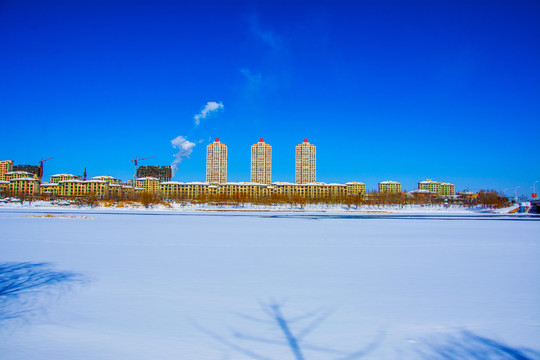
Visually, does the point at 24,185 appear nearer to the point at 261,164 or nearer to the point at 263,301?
the point at 261,164

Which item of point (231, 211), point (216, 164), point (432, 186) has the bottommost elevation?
point (231, 211)

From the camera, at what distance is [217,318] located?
16.9 ft

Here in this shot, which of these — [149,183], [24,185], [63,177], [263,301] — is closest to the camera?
[263,301]

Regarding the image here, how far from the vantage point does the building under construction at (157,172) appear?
6747 inches

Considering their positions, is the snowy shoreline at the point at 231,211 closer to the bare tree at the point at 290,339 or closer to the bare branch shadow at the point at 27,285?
the bare branch shadow at the point at 27,285

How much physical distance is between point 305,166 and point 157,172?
76748 millimetres

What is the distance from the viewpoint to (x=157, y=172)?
171m

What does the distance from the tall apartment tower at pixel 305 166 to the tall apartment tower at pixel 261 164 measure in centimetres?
1430

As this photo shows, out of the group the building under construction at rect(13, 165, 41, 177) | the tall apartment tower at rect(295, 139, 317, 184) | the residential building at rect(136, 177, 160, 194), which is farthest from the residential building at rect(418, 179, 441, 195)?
the building under construction at rect(13, 165, 41, 177)

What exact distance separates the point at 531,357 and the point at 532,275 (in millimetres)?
5137

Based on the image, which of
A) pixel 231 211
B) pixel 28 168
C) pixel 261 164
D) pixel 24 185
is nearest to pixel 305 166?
pixel 261 164

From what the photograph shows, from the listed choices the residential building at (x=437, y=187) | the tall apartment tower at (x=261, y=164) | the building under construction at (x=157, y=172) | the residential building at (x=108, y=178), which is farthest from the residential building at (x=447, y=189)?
the residential building at (x=108, y=178)

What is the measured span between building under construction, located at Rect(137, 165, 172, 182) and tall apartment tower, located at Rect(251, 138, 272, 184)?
45.6 m

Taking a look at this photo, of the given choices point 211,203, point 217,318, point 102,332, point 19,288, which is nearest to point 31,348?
point 102,332
